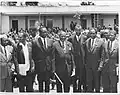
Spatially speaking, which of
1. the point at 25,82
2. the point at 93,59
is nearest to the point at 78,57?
the point at 93,59

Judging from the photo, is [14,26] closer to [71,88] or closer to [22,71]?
[22,71]

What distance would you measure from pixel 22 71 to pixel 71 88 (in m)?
0.99

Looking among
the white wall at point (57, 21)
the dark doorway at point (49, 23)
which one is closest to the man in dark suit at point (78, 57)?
the white wall at point (57, 21)

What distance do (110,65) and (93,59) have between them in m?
0.34

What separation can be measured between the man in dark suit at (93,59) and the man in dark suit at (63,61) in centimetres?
33

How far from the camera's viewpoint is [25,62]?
19.2 feet

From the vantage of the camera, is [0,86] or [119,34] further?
[0,86]

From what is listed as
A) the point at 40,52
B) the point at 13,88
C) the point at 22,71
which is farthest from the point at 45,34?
the point at 13,88

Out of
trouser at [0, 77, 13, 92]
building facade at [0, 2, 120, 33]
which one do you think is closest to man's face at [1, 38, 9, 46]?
building facade at [0, 2, 120, 33]

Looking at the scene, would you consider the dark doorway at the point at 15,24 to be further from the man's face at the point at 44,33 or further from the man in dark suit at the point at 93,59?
the man in dark suit at the point at 93,59

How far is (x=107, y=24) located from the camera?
5668mm

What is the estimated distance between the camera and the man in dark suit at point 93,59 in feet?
18.7

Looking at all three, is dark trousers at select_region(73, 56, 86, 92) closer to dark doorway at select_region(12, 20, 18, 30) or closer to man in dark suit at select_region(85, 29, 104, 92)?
man in dark suit at select_region(85, 29, 104, 92)

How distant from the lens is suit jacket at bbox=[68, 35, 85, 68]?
573 centimetres
